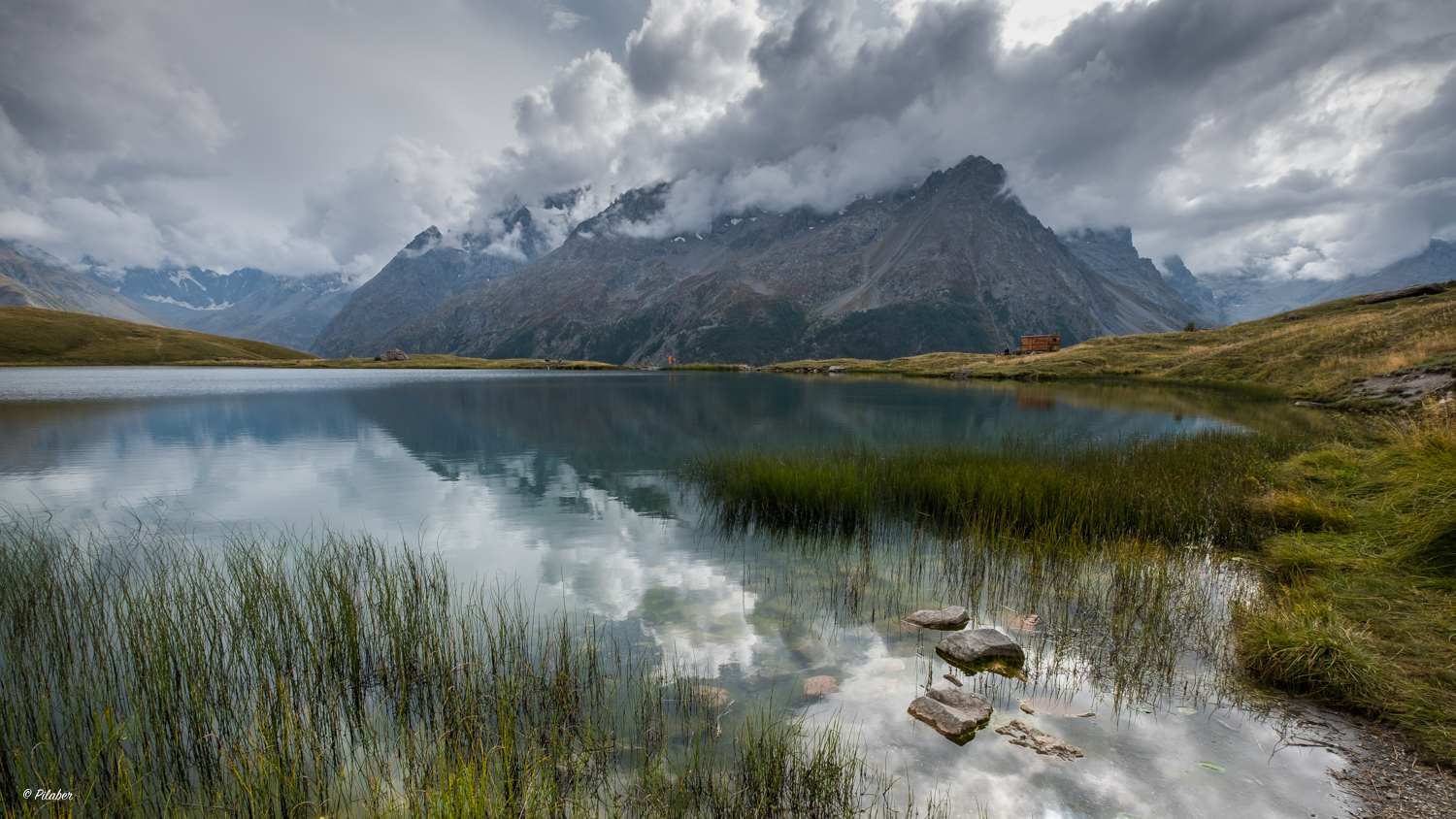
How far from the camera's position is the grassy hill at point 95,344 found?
467ft

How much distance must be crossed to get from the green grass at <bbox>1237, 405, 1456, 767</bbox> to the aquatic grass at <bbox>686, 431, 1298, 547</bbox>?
1.50 metres

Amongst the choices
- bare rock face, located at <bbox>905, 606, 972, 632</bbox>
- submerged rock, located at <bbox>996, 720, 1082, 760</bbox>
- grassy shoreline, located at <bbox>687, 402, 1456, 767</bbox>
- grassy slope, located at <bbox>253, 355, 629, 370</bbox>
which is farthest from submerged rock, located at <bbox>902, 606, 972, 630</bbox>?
grassy slope, located at <bbox>253, 355, 629, 370</bbox>

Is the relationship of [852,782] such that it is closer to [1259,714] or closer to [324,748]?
[1259,714]

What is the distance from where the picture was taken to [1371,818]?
4492mm

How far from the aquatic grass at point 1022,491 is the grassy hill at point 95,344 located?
206 metres

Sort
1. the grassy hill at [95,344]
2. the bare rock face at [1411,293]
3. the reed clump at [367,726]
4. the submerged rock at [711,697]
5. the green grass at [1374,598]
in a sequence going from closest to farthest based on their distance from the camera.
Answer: the reed clump at [367,726] < the green grass at [1374,598] < the submerged rock at [711,697] < the bare rock face at [1411,293] < the grassy hill at [95,344]

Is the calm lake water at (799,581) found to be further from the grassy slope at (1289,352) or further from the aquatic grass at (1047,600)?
the grassy slope at (1289,352)

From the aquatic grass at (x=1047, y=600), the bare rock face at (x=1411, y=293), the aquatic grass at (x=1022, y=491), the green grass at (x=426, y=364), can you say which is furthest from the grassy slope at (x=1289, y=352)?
the green grass at (x=426, y=364)

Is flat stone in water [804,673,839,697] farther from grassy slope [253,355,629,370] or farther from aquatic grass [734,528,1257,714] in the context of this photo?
grassy slope [253,355,629,370]

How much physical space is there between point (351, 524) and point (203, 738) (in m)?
10.9

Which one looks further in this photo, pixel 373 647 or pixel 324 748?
pixel 373 647

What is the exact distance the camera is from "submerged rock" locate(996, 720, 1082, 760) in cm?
564

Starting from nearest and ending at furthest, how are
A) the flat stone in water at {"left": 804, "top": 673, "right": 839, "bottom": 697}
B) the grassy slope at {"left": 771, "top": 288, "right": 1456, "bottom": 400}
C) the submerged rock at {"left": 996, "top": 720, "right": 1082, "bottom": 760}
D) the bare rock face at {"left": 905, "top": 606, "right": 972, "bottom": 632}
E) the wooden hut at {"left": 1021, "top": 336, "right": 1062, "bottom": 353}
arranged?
the submerged rock at {"left": 996, "top": 720, "right": 1082, "bottom": 760} → the flat stone in water at {"left": 804, "top": 673, "right": 839, "bottom": 697} → the bare rock face at {"left": 905, "top": 606, "right": 972, "bottom": 632} → the grassy slope at {"left": 771, "top": 288, "right": 1456, "bottom": 400} → the wooden hut at {"left": 1021, "top": 336, "right": 1062, "bottom": 353}

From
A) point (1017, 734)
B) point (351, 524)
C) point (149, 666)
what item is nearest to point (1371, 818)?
point (1017, 734)
